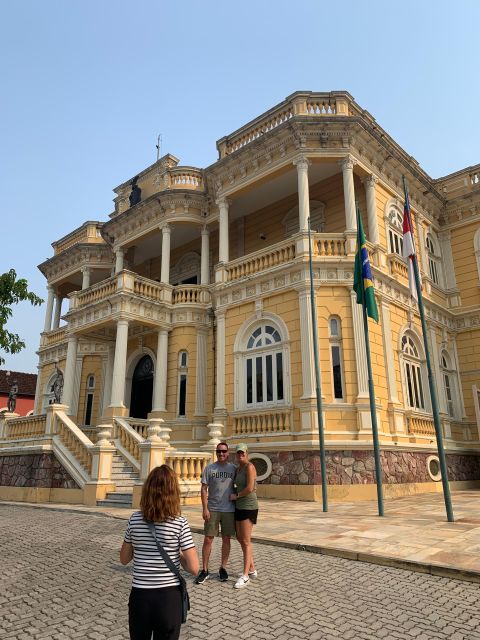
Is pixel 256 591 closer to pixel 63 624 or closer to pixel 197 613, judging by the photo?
pixel 197 613

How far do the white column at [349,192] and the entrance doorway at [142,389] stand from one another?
31.9 feet

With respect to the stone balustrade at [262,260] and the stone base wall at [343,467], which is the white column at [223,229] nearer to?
the stone balustrade at [262,260]

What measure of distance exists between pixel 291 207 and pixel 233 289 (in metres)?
4.28

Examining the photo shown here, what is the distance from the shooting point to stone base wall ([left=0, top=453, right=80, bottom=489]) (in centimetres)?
1338

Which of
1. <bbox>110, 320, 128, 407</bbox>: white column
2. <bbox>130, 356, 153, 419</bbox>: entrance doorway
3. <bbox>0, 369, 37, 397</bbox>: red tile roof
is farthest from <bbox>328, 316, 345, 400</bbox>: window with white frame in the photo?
<bbox>0, 369, 37, 397</bbox>: red tile roof

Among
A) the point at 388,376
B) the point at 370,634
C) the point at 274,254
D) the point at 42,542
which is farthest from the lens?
the point at 274,254

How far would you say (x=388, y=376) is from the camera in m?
14.1

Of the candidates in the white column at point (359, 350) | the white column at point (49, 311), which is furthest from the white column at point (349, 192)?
the white column at point (49, 311)

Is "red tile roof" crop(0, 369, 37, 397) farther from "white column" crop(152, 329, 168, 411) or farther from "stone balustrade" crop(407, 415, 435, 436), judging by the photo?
"stone balustrade" crop(407, 415, 435, 436)

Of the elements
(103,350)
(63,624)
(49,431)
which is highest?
(103,350)

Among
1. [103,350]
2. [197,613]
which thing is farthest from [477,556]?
[103,350]

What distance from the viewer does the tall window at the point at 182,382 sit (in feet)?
56.3

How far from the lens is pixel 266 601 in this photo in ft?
14.5

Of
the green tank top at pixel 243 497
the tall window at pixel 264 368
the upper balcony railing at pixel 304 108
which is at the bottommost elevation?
the green tank top at pixel 243 497
